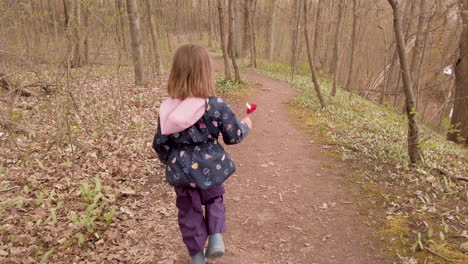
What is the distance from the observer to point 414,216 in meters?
3.96

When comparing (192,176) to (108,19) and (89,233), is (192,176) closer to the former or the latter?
(89,233)

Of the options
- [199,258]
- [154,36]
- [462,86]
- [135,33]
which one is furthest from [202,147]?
[154,36]

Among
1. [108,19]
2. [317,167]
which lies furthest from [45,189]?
[108,19]

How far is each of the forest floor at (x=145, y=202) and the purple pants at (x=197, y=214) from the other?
2.32 ft

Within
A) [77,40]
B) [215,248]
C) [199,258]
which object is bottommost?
[199,258]

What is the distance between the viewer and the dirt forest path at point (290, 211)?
349 centimetres

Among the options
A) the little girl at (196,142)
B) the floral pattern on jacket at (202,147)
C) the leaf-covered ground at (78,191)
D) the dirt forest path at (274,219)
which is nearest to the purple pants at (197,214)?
the little girl at (196,142)

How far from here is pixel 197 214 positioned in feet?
9.34

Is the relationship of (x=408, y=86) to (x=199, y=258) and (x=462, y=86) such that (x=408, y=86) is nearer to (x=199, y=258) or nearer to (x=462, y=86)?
(x=199, y=258)

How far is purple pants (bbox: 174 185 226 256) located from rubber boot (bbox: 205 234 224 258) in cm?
6

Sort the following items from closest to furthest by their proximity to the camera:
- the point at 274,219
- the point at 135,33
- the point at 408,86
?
the point at 274,219, the point at 408,86, the point at 135,33

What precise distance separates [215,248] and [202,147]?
1037 mm

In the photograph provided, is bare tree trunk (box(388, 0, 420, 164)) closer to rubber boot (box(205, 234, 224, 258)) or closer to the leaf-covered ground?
rubber boot (box(205, 234, 224, 258))

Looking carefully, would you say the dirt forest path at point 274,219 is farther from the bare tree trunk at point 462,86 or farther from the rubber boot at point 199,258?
the bare tree trunk at point 462,86
